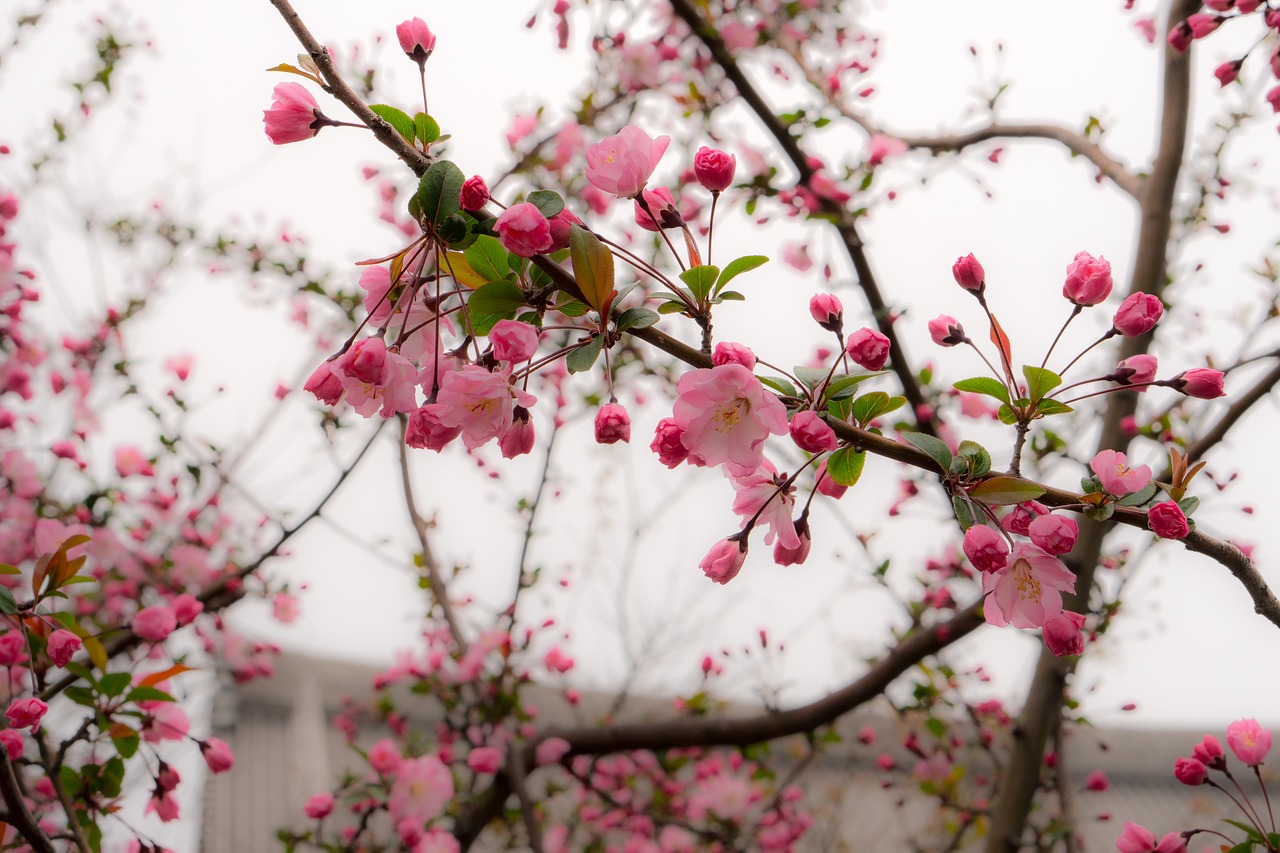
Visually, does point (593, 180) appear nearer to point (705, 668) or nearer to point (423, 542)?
point (423, 542)

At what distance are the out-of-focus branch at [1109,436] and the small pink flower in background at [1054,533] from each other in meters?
1.17

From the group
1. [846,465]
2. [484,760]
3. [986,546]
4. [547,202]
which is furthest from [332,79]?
[484,760]

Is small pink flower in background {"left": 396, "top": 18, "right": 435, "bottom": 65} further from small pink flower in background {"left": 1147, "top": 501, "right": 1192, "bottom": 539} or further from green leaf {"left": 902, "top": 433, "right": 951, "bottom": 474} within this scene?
small pink flower in background {"left": 1147, "top": 501, "right": 1192, "bottom": 539}

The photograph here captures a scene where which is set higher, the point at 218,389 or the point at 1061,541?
the point at 218,389

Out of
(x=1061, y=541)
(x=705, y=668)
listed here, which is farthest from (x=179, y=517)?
(x=1061, y=541)

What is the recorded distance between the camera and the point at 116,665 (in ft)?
7.85

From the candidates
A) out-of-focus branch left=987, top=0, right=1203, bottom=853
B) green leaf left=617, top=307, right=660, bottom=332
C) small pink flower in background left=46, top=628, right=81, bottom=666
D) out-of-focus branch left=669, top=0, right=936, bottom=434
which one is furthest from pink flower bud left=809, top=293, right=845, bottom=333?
out-of-focus branch left=987, top=0, right=1203, bottom=853

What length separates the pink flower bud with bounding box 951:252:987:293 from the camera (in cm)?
78

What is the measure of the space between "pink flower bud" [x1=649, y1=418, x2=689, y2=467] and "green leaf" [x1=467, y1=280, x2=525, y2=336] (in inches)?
5.9

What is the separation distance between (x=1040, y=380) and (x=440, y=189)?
49 cm

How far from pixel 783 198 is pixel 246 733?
5.19 meters

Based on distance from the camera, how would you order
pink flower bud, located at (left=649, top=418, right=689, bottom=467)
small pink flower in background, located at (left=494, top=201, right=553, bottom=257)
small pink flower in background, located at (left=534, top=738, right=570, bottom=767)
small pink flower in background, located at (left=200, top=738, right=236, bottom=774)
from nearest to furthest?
small pink flower in background, located at (left=494, top=201, right=553, bottom=257) → pink flower bud, located at (left=649, top=418, right=689, bottom=467) → small pink flower in background, located at (left=200, top=738, right=236, bottom=774) → small pink flower in background, located at (left=534, top=738, right=570, bottom=767)

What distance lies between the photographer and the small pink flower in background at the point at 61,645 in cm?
101

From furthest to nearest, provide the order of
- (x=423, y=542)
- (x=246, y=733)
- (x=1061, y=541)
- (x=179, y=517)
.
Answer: (x=246, y=733)
(x=179, y=517)
(x=423, y=542)
(x=1061, y=541)
